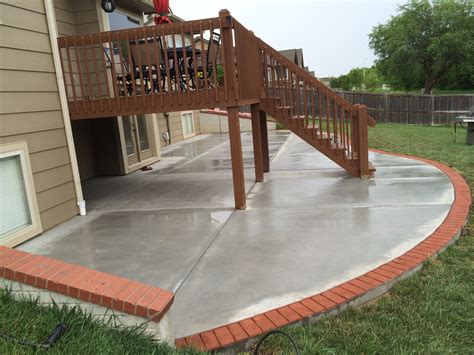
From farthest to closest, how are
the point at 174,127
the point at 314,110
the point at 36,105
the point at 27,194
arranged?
1. the point at 174,127
2. the point at 314,110
3. the point at 36,105
4. the point at 27,194

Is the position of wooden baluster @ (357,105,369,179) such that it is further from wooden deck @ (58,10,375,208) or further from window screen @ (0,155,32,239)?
window screen @ (0,155,32,239)

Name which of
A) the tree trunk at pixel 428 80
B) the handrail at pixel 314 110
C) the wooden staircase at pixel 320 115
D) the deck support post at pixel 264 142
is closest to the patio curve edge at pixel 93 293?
the handrail at pixel 314 110

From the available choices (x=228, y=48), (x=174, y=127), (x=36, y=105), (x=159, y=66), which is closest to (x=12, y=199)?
(x=36, y=105)

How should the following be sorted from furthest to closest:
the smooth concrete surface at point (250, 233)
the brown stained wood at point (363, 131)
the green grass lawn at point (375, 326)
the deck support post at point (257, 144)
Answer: the deck support post at point (257, 144), the brown stained wood at point (363, 131), the smooth concrete surface at point (250, 233), the green grass lawn at point (375, 326)

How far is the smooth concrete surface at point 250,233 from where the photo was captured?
3.04 meters

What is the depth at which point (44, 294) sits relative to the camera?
2227 mm

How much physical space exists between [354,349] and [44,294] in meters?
1.78

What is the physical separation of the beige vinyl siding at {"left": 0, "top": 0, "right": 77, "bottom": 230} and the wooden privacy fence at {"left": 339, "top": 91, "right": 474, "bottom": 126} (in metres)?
15.8

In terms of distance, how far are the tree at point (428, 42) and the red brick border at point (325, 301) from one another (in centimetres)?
2649

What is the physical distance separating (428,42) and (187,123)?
20.2m

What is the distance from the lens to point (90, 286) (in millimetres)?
→ 2197

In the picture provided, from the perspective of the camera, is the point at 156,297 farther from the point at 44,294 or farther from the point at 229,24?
the point at 229,24

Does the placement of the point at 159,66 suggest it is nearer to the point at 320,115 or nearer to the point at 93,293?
the point at 320,115

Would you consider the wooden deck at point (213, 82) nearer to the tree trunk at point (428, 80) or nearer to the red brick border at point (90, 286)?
the red brick border at point (90, 286)
